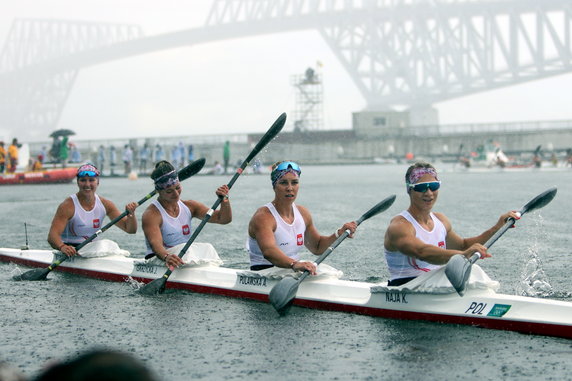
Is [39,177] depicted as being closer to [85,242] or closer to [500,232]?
[85,242]

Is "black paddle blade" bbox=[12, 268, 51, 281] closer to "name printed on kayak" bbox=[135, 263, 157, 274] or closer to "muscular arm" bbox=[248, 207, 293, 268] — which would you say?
"name printed on kayak" bbox=[135, 263, 157, 274]

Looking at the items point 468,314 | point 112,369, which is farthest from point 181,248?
point 112,369

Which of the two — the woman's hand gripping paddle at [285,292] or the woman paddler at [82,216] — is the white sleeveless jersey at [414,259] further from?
the woman paddler at [82,216]

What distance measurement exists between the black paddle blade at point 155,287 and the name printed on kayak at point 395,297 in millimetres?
3093

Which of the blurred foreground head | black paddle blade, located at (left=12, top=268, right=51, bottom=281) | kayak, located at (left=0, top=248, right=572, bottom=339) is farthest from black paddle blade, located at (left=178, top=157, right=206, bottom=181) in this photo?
the blurred foreground head

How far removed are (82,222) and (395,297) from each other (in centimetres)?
534

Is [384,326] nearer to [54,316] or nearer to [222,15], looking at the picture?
[54,316]

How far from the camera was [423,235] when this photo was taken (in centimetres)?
817

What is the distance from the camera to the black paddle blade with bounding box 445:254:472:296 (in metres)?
7.46

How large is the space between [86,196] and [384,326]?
5310mm

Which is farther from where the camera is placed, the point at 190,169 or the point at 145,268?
the point at 190,169

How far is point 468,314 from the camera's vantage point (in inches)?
316

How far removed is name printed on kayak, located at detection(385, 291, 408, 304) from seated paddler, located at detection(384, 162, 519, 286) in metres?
Result: 0.22

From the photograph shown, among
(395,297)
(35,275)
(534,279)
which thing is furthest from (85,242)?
(534,279)
